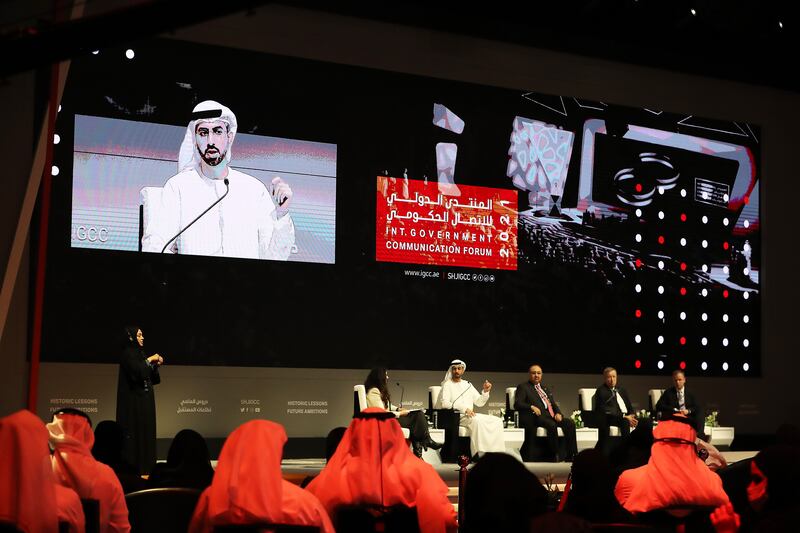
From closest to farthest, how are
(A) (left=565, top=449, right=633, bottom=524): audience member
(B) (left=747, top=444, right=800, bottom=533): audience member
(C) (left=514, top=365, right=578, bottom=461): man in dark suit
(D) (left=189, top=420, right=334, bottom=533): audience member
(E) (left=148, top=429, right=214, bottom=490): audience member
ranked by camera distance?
(B) (left=747, top=444, right=800, bottom=533): audience member < (D) (left=189, top=420, right=334, bottom=533): audience member < (A) (left=565, top=449, right=633, bottom=524): audience member < (E) (left=148, top=429, right=214, bottom=490): audience member < (C) (left=514, top=365, right=578, bottom=461): man in dark suit

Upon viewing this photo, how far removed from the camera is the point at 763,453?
308cm

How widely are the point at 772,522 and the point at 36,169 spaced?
215 inches

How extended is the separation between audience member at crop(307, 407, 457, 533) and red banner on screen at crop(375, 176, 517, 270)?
7.09 m

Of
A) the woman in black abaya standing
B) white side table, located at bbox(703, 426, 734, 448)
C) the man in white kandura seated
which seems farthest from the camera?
white side table, located at bbox(703, 426, 734, 448)

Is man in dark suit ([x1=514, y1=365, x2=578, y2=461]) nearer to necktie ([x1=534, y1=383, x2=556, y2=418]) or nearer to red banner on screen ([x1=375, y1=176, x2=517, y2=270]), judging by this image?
necktie ([x1=534, y1=383, x2=556, y2=418])

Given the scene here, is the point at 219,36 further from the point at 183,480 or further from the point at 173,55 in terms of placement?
the point at 183,480

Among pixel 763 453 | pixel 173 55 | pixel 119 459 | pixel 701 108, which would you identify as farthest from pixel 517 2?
pixel 763 453

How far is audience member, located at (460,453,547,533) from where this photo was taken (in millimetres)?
2393

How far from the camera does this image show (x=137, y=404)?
26.7ft

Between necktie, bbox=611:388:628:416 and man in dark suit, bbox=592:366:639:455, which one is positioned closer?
man in dark suit, bbox=592:366:639:455

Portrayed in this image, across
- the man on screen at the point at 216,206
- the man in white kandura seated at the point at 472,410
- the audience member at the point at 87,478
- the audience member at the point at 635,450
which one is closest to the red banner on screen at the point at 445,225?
the man on screen at the point at 216,206

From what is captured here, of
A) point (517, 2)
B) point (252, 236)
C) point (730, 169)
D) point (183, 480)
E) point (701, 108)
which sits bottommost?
point (183, 480)

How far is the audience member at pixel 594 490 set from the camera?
3389mm

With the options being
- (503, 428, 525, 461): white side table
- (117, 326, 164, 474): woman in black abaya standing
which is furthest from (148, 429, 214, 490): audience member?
(503, 428, 525, 461): white side table
